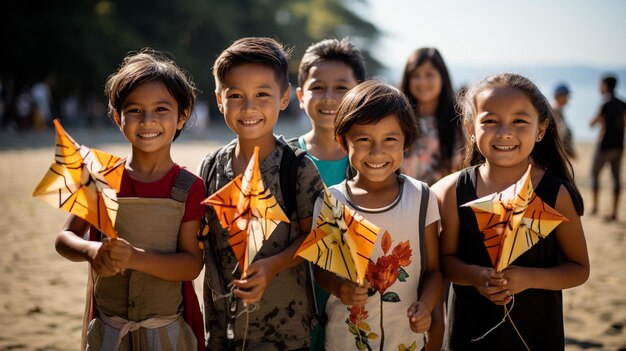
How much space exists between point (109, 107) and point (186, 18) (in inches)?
1241

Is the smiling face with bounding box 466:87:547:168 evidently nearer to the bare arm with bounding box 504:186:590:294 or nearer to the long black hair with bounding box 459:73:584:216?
the long black hair with bounding box 459:73:584:216

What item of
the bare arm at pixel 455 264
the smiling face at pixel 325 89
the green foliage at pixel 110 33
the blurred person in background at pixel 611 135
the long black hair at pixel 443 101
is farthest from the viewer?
the green foliage at pixel 110 33

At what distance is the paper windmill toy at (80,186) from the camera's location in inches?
78.4

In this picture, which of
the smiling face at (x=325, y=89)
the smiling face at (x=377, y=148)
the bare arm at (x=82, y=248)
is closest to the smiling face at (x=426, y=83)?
the smiling face at (x=325, y=89)

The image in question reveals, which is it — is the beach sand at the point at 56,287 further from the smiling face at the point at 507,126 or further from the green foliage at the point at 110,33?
the green foliage at the point at 110,33

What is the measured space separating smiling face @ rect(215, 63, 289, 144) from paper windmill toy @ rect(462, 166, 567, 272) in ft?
3.13

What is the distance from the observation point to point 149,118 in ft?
7.81

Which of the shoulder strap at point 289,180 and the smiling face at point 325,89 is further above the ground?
the smiling face at point 325,89

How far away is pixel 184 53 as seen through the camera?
102ft

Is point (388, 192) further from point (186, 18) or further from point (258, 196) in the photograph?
point (186, 18)

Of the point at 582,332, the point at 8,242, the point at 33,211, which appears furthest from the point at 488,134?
the point at 33,211

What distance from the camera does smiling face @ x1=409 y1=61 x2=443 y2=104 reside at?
3951mm

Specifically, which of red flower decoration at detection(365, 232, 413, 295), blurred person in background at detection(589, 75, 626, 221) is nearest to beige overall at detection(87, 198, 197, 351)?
red flower decoration at detection(365, 232, 413, 295)

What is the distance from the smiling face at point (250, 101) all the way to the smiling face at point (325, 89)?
67 cm
